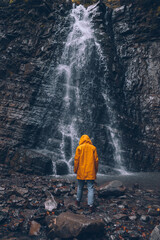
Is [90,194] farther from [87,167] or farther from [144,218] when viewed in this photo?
[144,218]

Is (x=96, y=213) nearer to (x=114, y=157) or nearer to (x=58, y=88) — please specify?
(x=114, y=157)

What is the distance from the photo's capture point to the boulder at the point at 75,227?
14.6ft

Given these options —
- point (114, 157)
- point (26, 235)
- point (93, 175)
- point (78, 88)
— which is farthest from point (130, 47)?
point (26, 235)

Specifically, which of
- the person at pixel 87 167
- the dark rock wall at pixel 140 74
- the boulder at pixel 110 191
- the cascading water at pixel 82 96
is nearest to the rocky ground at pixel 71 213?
the boulder at pixel 110 191

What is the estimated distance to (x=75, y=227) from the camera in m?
4.50

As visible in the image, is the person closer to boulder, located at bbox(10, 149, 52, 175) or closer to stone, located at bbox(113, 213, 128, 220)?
stone, located at bbox(113, 213, 128, 220)

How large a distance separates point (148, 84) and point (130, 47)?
4.52 m

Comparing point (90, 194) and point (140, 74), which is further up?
point (140, 74)

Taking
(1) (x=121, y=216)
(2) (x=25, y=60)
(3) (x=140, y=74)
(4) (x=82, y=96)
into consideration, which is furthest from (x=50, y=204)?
(3) (x=140, y=74)

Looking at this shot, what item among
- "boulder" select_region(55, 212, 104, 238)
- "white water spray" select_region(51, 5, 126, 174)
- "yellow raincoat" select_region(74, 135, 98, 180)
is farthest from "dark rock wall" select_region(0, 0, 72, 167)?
"boulder" select_region(55, 212, 104, 238)

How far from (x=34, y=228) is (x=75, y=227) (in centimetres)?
134

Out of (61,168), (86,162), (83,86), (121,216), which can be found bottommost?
(121,216)

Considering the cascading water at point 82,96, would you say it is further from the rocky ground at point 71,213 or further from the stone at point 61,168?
the rocky ground at point 71,213

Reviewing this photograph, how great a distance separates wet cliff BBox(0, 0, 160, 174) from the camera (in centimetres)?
1271
